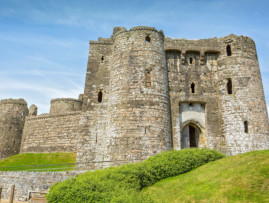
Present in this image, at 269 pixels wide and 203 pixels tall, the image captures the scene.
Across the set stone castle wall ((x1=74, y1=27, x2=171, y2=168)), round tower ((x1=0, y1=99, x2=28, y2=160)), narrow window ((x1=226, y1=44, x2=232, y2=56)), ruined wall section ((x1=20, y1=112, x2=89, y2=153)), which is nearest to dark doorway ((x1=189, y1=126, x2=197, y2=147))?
stone castle wall ((x1=74, y1=27, x2=171, y2=168))

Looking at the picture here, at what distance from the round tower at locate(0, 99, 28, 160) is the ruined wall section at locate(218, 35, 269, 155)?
96.7 feet

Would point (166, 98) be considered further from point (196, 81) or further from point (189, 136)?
point (189, 136)

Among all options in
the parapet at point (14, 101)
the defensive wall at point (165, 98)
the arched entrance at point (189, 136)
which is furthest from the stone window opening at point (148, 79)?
the parapet at point (14, 101)

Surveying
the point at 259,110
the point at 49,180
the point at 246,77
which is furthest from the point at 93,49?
the point at 259,110

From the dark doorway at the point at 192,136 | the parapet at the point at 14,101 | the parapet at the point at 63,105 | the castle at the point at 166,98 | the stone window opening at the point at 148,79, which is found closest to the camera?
the castle at the point at 166,98

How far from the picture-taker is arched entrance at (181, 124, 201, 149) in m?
20.5

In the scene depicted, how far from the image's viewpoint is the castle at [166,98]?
18.0m

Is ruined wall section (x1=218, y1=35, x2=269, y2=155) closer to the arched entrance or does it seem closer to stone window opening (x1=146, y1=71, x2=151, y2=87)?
the arched entrance

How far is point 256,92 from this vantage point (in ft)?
67.2

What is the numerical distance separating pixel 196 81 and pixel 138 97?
20.8 feet

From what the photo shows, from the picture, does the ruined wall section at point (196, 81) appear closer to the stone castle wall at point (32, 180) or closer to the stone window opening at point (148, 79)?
the stone window opening at point (148, 79)

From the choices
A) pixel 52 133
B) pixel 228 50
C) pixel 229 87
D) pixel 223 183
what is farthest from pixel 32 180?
pixel 228 50

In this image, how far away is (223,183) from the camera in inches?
392

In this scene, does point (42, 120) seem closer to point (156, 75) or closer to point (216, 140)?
point (156, 75)
